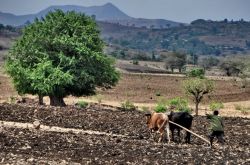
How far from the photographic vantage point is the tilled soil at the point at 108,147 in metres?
18.4

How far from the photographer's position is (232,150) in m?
21.6

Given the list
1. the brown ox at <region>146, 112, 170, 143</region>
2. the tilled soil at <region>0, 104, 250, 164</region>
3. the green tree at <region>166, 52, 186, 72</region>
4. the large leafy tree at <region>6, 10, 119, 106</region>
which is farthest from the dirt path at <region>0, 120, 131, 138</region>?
the green tree at <region>166, 52, 186, 72</region>

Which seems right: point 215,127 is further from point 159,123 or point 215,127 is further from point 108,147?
point 108,147

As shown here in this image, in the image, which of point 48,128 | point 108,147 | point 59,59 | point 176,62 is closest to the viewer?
point 108,147

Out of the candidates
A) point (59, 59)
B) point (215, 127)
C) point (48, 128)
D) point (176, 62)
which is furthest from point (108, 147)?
point (176, 62)

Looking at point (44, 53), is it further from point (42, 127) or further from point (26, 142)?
point (26, 142)

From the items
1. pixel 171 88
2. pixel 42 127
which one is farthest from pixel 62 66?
pixel 171 88

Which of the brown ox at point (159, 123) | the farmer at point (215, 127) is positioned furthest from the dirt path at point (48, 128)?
the farmer at point (215, 127)

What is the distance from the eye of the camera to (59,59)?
4112 cm

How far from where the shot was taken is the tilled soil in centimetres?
1844

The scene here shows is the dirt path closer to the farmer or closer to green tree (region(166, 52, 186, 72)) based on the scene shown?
the farmer

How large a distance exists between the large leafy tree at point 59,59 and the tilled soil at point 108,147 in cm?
1036

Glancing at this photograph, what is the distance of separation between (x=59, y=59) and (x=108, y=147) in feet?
69.0

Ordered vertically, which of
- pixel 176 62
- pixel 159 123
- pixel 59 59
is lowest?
pixel 176 62
